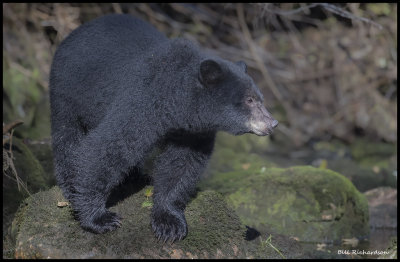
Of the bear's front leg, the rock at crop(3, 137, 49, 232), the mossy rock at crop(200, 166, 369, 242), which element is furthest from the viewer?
the mossy rock at crop(200, 166, 369, 242)

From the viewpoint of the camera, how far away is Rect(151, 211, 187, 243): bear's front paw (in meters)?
4.53

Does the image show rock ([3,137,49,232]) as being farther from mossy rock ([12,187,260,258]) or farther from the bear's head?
the bear's head

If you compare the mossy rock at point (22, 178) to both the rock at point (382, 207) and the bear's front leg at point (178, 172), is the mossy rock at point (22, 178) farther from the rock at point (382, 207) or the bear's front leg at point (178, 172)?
the rock at point (382, 207)

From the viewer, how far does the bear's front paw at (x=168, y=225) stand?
453 centimetres

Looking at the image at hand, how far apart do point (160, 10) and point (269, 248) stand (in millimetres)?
7971

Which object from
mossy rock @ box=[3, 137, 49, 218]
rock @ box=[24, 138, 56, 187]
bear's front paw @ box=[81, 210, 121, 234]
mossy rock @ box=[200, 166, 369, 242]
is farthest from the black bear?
mossy rock @ box=[200, 166, 369, 242]

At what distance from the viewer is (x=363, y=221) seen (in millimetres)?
6969

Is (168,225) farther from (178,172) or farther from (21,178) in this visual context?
(21,178)

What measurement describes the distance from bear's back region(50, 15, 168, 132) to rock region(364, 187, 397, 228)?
4449 mm

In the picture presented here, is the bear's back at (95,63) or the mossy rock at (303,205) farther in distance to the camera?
the mossy rock at (303,205)

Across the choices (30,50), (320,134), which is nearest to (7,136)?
(30,50)

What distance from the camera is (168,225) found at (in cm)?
456

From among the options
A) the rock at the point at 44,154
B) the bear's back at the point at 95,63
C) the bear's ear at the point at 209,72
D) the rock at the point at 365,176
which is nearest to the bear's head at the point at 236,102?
the bear's ear at the point at 209,72

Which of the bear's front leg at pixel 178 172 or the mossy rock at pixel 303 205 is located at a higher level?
the bear's front leg at pixel 178 172
